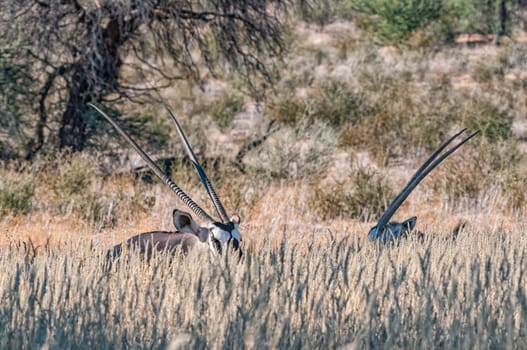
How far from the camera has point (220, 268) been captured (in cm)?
489

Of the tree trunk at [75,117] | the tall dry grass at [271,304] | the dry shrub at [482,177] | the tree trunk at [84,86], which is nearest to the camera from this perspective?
the tall dry grass at [271,304]

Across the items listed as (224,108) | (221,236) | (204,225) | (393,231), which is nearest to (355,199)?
(393,231)

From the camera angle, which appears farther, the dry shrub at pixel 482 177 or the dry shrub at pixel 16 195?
the dry shrub at pixel 482 177

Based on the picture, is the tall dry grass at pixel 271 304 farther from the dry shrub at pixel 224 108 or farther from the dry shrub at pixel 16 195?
the dry shrub at pixel 224 108

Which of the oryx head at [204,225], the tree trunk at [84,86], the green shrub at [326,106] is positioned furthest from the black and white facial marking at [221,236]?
the green shrub at [326,106]

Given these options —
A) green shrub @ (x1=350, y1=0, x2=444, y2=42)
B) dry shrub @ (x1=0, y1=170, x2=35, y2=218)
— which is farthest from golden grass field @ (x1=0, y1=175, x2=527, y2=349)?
green shrub @ (x1=350, y1=0, x2=444, y2=42)

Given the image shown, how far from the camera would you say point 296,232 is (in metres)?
9.25

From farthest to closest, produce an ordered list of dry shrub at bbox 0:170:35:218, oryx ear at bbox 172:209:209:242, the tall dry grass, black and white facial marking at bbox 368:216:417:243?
dry shrub at bbox 0:170:35:218 < black and white facial marking at bbox 368:216:417:243 < oryx ear at bbox 172:209:209:242 < the tall dry grass

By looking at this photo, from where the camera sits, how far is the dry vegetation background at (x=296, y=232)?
4.34m

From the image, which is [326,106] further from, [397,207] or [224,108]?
[397,207]

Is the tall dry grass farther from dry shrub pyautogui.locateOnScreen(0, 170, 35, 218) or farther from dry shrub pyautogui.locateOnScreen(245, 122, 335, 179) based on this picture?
dry shrub pyautogui.locateOnScreen(245, 122, 335, 179)

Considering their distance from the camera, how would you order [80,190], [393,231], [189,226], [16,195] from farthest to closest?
[80,190] < [16,195] < [393,231] < [189,226]

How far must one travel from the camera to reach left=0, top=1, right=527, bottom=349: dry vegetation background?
4.34 m

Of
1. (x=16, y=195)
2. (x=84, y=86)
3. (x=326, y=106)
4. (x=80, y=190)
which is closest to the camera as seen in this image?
(x=16, y=195)
